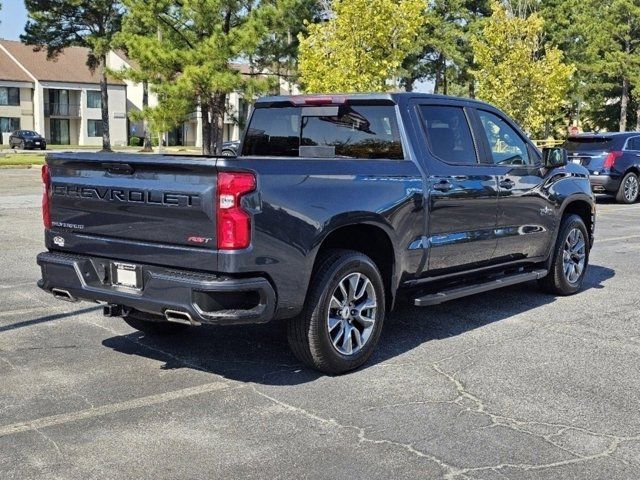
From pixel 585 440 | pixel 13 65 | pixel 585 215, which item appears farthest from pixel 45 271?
pixel 13 65

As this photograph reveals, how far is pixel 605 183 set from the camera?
18703 millimetres

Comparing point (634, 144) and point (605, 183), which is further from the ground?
point (634, 144)

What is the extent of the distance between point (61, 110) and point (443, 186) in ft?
225

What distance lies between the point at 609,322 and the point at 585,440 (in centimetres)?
291

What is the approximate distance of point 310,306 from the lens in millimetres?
5031

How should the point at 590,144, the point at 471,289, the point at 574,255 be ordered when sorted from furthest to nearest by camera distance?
the point at 590,144 < the point at 574,255 < the point at 471,289

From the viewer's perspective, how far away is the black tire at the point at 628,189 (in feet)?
62.3

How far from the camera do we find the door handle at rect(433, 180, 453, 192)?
19.7 feet

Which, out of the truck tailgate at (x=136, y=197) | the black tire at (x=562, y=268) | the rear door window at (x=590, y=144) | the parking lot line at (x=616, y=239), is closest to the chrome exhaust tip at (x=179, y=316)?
the truck tailgate at (x=136, y=197)

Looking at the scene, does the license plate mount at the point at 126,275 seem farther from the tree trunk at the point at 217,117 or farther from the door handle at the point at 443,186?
the tree trunk at the point at 217,117

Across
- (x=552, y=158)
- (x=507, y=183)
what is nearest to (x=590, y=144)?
(x=552, y=158)

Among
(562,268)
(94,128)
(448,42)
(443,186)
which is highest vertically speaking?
(448,42)

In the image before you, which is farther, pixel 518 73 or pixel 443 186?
pixel 518 73

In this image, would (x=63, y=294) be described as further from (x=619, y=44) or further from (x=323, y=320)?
(x=619, y=44)
